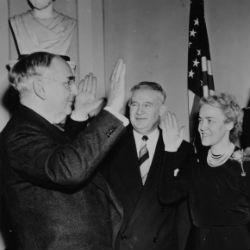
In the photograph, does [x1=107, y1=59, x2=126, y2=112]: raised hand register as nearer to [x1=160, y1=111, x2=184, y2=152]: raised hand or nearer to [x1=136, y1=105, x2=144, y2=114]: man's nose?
[x1=160, y1=111, x2=184, y2=152]: raised hand

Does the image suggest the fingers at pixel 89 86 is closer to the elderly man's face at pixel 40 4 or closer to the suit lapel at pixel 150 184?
the suit lapel at pixel 150 184

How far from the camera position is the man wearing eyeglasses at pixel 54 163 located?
58.8 inches

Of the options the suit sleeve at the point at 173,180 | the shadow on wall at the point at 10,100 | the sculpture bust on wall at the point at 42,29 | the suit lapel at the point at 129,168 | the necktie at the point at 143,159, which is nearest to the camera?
the suit sleeve at the point at 173,180

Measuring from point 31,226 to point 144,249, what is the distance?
4.28 feet

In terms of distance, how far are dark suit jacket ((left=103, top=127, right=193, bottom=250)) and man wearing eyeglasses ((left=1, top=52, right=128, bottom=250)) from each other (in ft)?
3.13

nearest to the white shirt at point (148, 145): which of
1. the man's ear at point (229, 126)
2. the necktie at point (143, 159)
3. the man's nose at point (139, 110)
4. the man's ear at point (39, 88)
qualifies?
the necktie at point (143, 159)

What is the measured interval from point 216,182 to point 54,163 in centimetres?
150

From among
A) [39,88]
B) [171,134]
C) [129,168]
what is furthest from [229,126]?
[39,88]

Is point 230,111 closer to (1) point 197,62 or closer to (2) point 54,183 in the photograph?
(2) point 54,183

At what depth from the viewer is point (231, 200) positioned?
261 centimetres

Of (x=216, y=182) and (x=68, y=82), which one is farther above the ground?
(x=68, y=82)

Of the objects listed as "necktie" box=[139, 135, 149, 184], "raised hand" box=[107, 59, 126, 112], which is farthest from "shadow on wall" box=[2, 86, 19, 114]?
"raised hand" box=[107, 59, 126, 112]

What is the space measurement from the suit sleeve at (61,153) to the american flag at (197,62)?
348 cm

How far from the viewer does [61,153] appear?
57.9 inches
